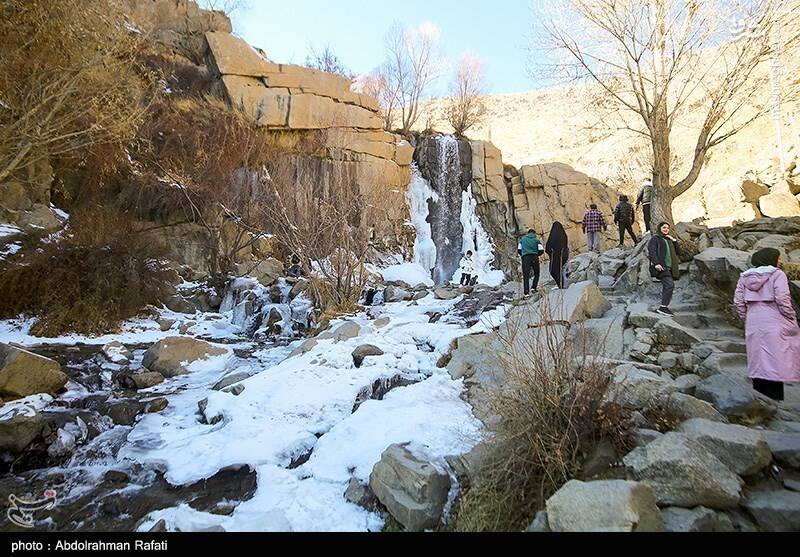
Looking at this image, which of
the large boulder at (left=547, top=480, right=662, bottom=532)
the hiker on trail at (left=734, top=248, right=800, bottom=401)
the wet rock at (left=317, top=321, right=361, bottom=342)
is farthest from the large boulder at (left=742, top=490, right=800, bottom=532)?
the wet rock at (left=317, top=321, right=361, bottom=342)

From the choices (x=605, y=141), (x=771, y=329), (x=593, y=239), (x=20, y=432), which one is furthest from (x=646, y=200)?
(x=605, y=141)

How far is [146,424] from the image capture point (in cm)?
544

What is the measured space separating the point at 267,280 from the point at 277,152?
672 cm

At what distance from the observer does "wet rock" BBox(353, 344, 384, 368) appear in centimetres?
641

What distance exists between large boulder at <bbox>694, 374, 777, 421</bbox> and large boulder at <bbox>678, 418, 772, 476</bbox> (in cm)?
83

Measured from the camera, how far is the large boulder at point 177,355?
753cm

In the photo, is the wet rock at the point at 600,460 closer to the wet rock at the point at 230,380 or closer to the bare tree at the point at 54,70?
the wet rock at the point at 230,380

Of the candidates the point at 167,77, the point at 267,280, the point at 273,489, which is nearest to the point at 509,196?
the point at 267,280

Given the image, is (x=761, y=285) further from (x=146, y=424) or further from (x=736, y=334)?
(x=146, y=424)

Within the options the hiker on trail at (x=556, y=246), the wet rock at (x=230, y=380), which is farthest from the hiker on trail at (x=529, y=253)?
the wet rock at (x=230, y=380)

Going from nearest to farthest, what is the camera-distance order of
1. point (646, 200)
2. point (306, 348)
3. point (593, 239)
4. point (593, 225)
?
point (306, 348) < point (646, 200) < point (593, 225) < point (593, 239)

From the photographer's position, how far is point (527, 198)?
22.0 metres

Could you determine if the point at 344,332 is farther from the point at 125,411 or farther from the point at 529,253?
the point at 529,253

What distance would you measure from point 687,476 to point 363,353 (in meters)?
4.71
